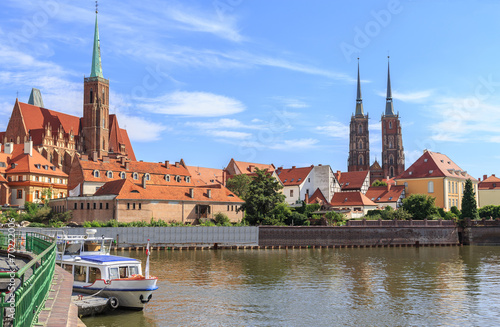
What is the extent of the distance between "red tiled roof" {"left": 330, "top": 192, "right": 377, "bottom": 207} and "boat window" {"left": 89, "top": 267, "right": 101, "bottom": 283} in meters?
81.0

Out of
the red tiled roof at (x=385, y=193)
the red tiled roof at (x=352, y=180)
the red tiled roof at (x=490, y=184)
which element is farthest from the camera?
the red tiled roof at (x=490, y=184)

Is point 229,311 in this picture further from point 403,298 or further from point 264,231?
point 264,231

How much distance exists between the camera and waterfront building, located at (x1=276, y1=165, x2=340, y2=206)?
380 feet

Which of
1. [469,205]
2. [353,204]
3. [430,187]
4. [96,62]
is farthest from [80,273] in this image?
[96,62]

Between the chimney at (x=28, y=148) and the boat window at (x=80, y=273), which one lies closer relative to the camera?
the boat window at (x=80, y=273)

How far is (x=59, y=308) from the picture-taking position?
12508 millimetres

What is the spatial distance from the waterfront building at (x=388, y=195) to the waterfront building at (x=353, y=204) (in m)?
7.57

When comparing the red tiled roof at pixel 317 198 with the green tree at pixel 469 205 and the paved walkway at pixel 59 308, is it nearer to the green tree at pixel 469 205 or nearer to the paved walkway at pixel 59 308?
the green tree at pixel 469 205

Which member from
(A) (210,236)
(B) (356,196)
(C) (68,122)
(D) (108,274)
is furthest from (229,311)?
(C) (68,122)

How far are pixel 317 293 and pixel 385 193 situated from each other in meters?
86.2

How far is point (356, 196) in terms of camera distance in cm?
10600

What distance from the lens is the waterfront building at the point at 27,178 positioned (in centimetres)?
9544

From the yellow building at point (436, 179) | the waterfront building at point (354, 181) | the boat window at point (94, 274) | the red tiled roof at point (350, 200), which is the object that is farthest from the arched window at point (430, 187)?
the boat window at point (94, 274)

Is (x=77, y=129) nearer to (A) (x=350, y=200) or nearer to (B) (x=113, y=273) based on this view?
(A) (x=350, y=200)
